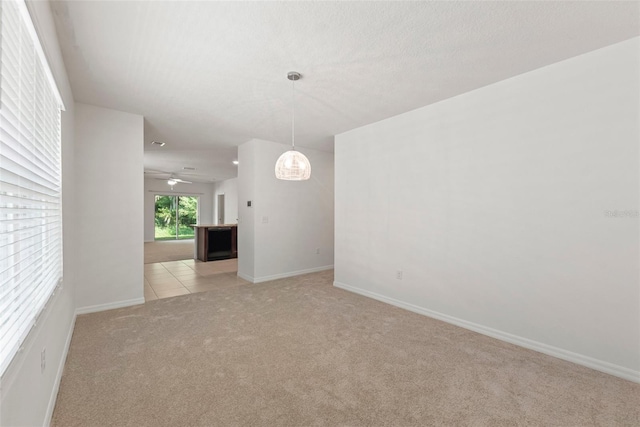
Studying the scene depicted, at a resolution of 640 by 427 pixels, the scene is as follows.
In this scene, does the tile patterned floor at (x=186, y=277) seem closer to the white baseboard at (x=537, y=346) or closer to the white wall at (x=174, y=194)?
the white baseboard at (x=537, y=346)

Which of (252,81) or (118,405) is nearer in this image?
(118,405)

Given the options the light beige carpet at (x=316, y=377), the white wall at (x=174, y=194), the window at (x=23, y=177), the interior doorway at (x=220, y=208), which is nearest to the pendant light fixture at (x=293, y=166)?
the light beige carpet at (x=316, y=377)

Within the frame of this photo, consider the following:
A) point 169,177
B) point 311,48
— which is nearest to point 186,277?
point 311,48

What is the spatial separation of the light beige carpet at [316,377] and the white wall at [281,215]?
182 cm

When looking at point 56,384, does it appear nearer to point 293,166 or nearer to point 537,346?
point 293,166

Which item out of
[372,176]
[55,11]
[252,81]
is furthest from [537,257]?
[55,11]

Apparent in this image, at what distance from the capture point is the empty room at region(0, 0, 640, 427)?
5.61ft

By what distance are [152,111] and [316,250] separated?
3580 mm

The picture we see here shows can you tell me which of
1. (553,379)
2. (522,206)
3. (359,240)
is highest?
(522,206)

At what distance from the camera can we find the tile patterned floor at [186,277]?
4.42 m

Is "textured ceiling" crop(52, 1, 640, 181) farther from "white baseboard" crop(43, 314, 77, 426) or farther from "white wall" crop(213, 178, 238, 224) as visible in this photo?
"white wall" crop(213, 178, 238, 224)

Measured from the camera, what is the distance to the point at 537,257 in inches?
99.6

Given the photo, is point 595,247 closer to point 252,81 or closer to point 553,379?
point 553,379

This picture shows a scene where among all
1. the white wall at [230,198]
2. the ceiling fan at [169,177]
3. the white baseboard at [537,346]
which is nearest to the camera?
the white baseboard at [537,346]
